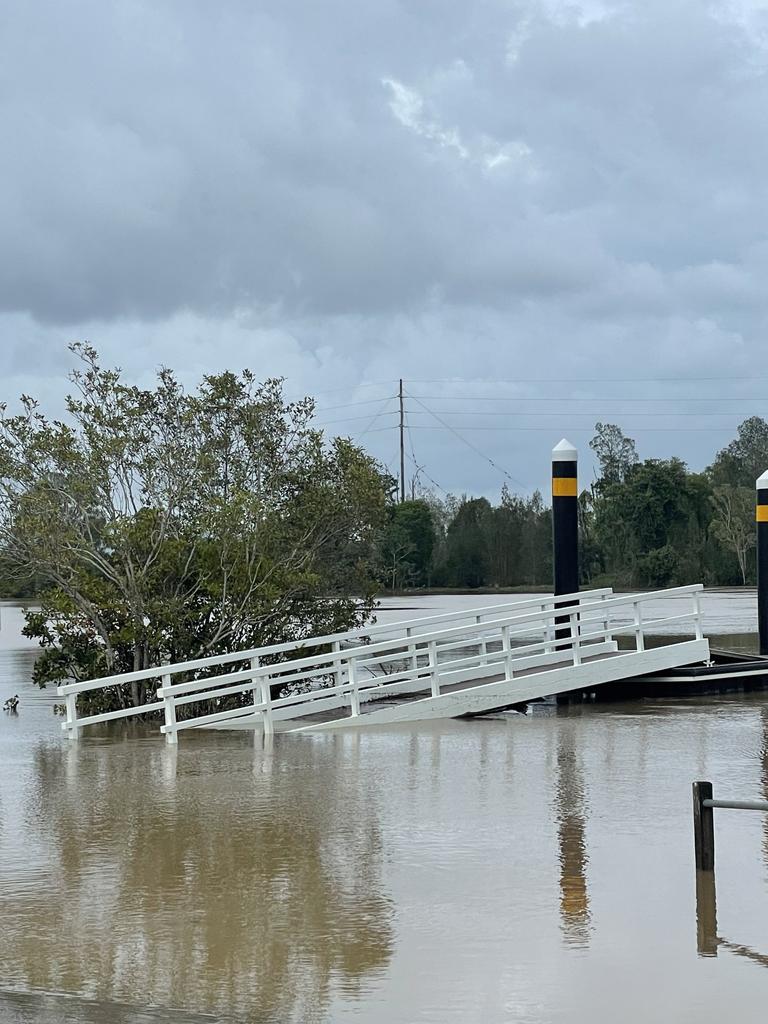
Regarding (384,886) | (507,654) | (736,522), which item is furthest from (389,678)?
(736,522)

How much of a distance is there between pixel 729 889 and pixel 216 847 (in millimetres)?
3857

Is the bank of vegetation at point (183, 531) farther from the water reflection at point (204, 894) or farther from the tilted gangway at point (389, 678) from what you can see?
the water reflection at point (204, 894)

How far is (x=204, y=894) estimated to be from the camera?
922 centimetres

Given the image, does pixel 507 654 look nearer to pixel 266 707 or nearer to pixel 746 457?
pixel 266 707

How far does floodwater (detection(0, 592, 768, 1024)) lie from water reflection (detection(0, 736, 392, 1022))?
0.07 ft

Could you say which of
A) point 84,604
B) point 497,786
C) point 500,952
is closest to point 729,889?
point 500,952

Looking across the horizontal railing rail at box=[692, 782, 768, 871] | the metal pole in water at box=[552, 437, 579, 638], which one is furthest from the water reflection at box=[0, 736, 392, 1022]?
the metal pole in water at box=[552, 437, 579, 638]

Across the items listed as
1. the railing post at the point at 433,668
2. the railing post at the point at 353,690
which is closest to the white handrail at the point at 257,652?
the railing post at the point at 433,668

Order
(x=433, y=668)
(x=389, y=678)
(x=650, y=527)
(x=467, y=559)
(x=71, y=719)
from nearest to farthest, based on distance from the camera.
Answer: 1. (x=71, y=719)
2. (x=433, y=668)
3. (x=389, y=678)
4. (x=650, y=527)
5. (x=467, y=559)

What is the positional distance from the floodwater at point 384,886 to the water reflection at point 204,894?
0.07 feet

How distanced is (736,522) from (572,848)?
84.0 metres

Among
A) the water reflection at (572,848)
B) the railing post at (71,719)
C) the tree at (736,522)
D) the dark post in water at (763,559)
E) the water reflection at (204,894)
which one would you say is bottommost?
the water reflection at (204,894)

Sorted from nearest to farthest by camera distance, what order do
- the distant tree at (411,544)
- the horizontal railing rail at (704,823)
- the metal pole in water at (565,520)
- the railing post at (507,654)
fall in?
the horizontal railing rail at (704,823) < the railing post at (507,654) < the metal pole in water at (565,520) < the distant tree at (411,544)

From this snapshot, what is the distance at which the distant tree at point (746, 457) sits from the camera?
116 m
